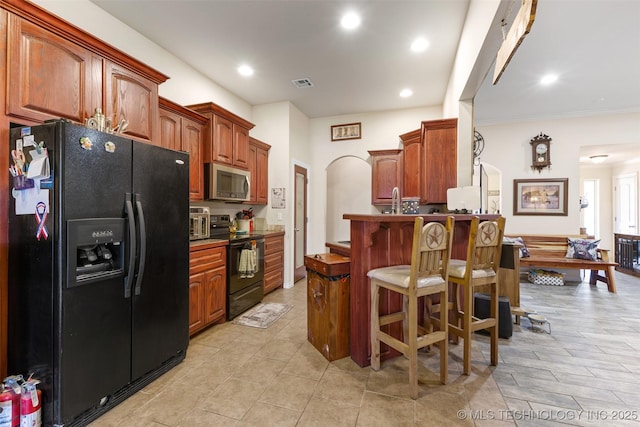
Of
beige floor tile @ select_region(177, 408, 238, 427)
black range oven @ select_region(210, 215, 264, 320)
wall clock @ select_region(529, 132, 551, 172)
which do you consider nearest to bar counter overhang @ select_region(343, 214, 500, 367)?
beige floor tile @ select_region(177, 408, 238, 427)

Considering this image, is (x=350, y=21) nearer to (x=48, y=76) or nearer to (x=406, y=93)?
(x=406, y=93)

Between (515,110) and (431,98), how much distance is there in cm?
178

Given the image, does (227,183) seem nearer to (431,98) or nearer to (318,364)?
(318,364)

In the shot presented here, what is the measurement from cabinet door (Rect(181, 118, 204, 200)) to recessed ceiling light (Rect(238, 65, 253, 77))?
987mm

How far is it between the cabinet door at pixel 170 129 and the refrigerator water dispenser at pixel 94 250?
1.46 meters

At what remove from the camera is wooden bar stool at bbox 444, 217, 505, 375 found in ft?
6.78

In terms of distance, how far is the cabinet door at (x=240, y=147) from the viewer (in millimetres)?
3830

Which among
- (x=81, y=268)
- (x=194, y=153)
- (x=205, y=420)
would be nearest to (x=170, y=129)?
(x=194, y=153)

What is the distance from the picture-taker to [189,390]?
197cm

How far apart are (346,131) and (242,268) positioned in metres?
3.33

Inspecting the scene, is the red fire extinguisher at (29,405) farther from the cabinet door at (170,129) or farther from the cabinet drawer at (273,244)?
the cabinet drawer at (273,244)

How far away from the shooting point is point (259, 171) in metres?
4.55

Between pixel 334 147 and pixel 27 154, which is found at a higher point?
pixel 334 147

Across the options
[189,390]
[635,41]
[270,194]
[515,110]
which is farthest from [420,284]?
[515,110]
